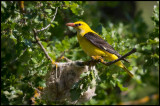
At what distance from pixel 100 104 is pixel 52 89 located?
1056mm

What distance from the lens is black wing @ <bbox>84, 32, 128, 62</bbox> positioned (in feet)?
11.3

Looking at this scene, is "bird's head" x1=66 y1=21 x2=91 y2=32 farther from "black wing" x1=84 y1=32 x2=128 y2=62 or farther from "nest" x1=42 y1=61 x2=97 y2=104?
A: "nest" x1=42 y1=61 x2=97 y2=104

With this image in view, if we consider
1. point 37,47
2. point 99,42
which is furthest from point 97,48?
point 37,47

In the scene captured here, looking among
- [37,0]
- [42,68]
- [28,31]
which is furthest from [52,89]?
[37,0]

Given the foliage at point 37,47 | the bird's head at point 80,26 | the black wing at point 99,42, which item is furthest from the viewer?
the bird's head at point 80,26

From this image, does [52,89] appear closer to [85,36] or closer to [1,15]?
[85,36]

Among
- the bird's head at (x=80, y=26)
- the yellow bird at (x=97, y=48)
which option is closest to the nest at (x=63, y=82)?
the yellow bird at (x=97, y=48)

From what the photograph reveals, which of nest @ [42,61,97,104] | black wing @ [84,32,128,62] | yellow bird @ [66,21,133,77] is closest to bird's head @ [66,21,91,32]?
yellow bird @ [66,21,133,77]

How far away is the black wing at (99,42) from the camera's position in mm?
3459

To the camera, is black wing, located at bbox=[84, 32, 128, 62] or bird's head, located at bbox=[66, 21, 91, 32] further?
bird's head, located at bbox=[66, 21, 91, 32]

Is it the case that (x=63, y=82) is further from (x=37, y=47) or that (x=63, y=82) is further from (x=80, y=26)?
(x=80, y=26)

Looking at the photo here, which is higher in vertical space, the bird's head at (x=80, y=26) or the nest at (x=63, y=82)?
the bird's head at (x=80, y=26)

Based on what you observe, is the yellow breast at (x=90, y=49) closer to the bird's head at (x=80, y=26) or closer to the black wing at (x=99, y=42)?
the black wing at (x=99, y=42)

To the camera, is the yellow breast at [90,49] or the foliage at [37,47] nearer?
the foliage at [37,47]
